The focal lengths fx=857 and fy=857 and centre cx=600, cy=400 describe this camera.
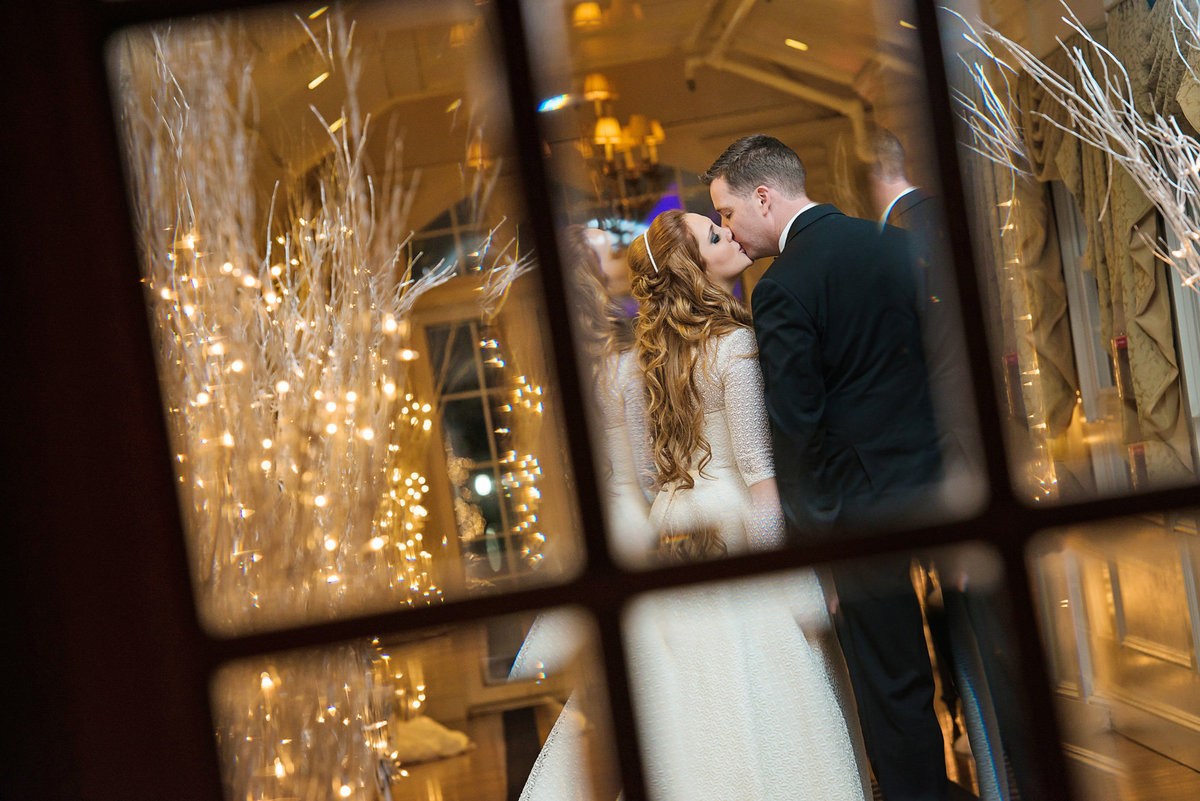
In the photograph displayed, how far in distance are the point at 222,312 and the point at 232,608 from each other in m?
0.22

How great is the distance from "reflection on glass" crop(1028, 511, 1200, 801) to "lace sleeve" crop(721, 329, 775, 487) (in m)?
0.20

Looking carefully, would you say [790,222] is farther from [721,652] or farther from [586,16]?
[721,652]

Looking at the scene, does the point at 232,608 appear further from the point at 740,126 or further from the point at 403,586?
the point at 740,126

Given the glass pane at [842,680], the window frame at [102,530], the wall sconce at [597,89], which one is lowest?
the glass pane at [842,680]

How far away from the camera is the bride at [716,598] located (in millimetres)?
611

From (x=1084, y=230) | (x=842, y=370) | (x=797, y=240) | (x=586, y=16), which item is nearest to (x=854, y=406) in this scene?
(x=842, y=370)

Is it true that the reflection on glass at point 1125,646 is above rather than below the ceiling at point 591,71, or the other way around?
below

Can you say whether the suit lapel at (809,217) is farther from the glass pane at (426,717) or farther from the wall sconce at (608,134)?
the glass pane at (426,717)

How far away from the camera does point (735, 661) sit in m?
0.68

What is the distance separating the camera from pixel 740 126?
25.2 inches

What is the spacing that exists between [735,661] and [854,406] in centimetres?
22

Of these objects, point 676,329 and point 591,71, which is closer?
point 591,71

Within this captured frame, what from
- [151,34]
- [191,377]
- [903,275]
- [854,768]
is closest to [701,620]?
[854,768]

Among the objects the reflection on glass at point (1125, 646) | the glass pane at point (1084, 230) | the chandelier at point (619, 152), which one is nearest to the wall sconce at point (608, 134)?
the chandelier at point (619, 152)
